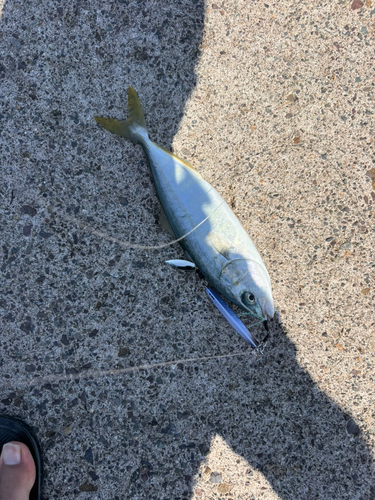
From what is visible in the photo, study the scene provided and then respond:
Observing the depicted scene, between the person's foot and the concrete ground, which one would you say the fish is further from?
the person's foot

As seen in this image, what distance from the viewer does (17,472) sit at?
187cm

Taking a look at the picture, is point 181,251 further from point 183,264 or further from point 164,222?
point 164,222

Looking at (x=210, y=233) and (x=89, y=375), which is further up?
(x=210, y=233)

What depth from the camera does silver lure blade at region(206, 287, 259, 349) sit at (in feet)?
6.23

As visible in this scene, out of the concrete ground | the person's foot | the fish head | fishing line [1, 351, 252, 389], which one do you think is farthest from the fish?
the person's foot

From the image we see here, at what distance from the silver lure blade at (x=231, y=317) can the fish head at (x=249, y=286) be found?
14 cm

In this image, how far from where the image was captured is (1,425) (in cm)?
188

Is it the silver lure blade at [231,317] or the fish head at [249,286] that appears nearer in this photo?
the fish head at [249,286]

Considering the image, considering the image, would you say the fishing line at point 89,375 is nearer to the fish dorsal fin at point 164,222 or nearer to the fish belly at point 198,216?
the fish belly at point 198,216

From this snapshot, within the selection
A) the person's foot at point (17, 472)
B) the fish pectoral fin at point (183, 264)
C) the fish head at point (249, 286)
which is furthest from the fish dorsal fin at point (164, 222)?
the person's foot at point (17, 472)

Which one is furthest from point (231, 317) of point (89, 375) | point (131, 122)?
point (131, 122)

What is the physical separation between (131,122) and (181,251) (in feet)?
2.98

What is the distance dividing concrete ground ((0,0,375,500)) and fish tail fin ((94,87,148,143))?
9 cm

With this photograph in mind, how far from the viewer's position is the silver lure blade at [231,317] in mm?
1897
